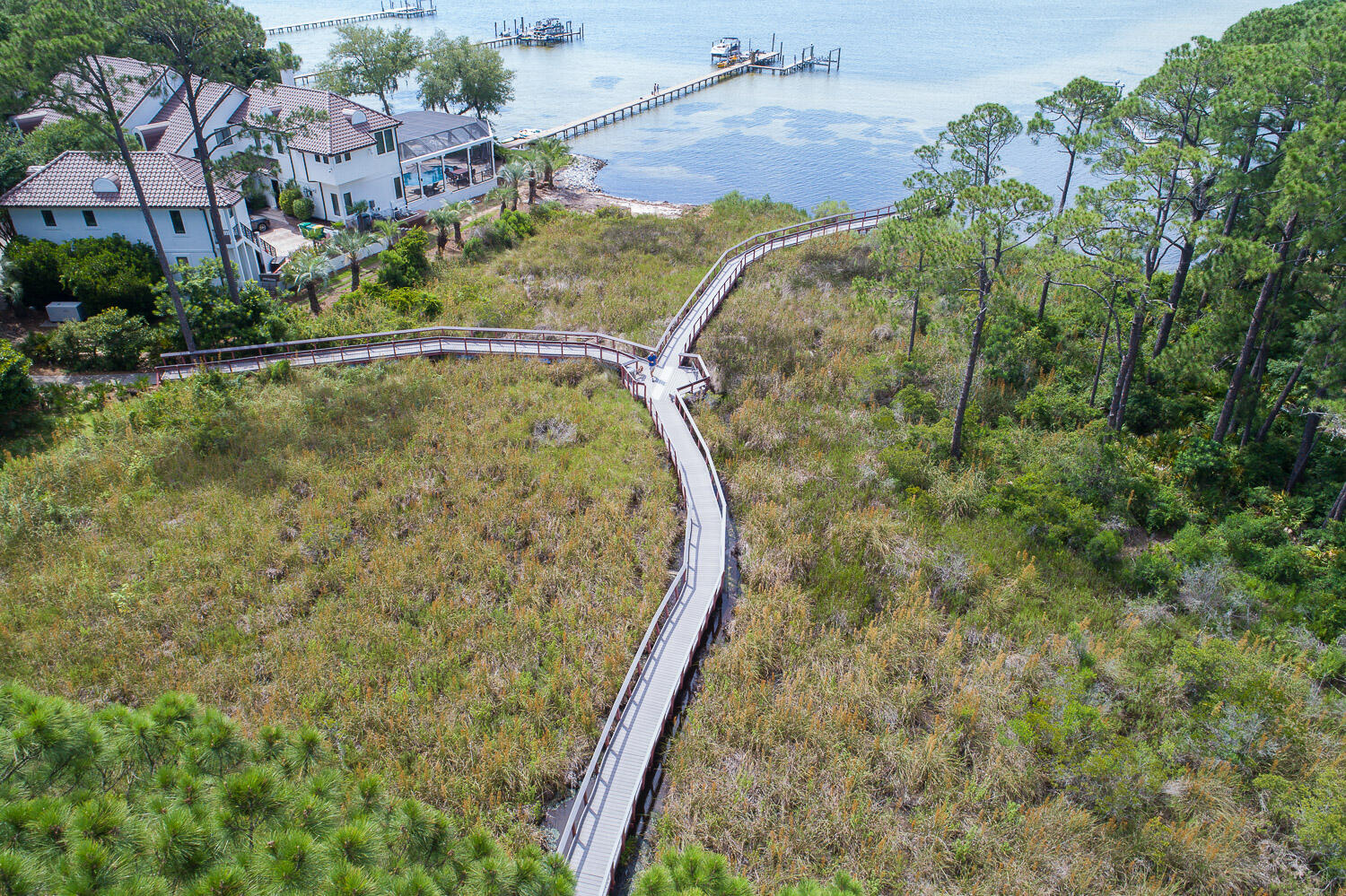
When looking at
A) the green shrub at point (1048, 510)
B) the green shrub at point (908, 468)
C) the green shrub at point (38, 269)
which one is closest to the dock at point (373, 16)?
the green shrub at point (38, 269)

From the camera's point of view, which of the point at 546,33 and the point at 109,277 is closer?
the point at 109,277

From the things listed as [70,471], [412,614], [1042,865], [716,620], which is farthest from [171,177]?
[1042,865]

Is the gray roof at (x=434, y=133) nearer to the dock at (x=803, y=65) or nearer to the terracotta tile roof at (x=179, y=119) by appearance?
the terracotta tile roof at (x=179, y=119)

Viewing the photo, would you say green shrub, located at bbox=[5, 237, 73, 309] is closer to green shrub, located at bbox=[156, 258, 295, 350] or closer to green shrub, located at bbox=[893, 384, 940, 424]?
green shrub, located at bbox=[156, 258, 295, 350]

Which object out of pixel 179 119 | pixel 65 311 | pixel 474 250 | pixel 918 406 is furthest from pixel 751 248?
pixel 179 119

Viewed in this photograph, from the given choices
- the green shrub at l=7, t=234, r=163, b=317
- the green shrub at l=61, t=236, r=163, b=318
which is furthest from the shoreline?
the green shrub at l=7, t=234, r=163, b=317

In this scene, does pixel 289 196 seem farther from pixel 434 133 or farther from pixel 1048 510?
pixel 1048 510
